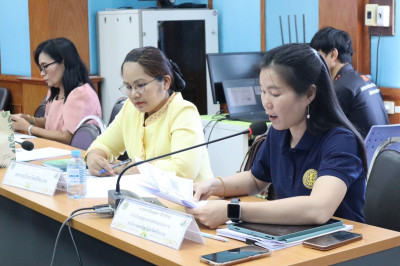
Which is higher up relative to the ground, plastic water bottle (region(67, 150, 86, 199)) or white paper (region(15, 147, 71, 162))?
plastic water bottle (region(67, 150, 86, 199))

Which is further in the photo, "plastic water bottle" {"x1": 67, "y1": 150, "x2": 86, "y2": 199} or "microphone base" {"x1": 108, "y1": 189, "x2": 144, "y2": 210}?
"plastic water bottle" {"x1": 67, "y1": 150, "x2": 86, "y2": 199}

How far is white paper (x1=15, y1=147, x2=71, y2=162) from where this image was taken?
3.08m

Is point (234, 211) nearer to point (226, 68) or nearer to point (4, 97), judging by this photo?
point (226, 68)

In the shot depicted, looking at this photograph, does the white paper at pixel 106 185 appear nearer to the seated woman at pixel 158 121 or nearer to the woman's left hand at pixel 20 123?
the seated woman at pixel 158 121

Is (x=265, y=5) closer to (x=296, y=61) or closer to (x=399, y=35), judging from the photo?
(x=399, y=35)

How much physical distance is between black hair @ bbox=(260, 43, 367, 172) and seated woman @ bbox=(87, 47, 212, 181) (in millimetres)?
712

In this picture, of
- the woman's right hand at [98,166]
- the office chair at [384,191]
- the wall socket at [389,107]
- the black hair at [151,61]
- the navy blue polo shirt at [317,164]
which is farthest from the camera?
the wall socket at [389,107]

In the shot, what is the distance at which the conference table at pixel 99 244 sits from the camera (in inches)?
64.7

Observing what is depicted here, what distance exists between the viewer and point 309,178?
207 cm

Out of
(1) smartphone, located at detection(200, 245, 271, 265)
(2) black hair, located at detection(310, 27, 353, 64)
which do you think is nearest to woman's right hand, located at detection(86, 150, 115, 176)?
(1) smartphone, located at detection(200, 245, 271, 265)

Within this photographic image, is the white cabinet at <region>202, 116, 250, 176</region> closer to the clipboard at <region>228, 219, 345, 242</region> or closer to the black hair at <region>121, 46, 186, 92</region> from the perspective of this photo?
the black hair at <region>121, 46, 186, 92</region>

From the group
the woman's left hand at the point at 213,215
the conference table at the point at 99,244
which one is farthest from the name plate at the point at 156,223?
the woman's left hand at the point at 213,215

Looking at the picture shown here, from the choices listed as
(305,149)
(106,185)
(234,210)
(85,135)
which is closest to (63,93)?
(85,135)

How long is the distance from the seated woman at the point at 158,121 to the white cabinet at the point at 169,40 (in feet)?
Result: 8.55
